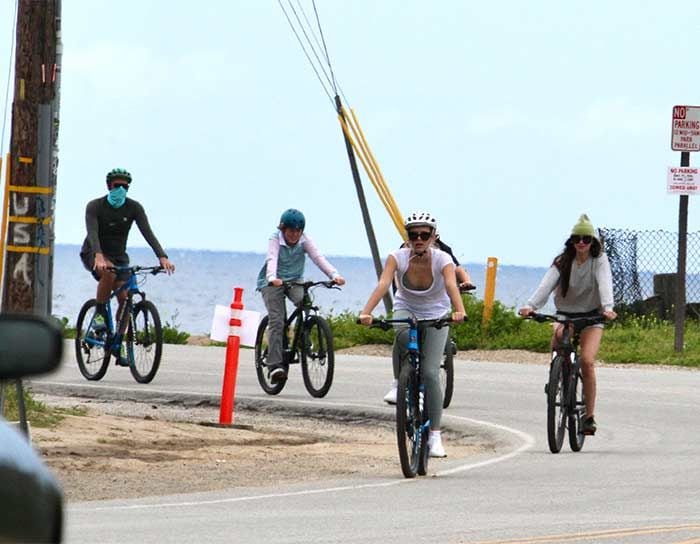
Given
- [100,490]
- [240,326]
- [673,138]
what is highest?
[673,138]

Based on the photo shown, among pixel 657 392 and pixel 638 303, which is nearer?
pixel 657 392

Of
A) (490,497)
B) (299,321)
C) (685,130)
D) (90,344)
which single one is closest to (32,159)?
(490,497)

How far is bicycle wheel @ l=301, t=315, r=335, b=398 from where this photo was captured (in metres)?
18.0

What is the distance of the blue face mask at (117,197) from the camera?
1853cm

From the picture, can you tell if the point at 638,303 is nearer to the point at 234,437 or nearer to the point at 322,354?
the point at 322,354

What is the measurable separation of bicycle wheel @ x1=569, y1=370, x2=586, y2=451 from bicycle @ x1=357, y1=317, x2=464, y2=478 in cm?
169

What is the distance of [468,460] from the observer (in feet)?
43.8

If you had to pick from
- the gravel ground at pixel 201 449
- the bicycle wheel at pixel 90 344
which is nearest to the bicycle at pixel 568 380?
the gravel ground at pixel 201 449

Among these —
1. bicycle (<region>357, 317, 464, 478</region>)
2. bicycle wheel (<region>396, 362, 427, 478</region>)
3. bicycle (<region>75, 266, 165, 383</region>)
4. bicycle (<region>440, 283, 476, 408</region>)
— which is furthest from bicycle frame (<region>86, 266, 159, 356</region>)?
bicycle wheel (<region>396, 362, 427, 478</region>)

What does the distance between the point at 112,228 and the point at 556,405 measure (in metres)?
6.50

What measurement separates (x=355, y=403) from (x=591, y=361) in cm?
409

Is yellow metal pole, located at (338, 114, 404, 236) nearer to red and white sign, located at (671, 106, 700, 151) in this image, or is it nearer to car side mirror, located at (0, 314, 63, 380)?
red and white sign, located at (671, 106, 700, 151)

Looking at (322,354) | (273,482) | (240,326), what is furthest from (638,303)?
(273,482)

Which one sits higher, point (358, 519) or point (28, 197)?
point (28, 197)
